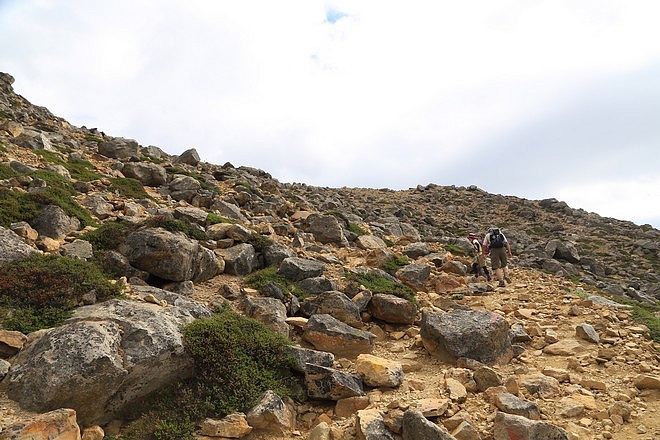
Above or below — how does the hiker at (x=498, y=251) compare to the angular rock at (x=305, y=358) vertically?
above

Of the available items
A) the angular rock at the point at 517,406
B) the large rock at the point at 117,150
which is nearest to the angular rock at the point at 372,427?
the angular rock at the point at 517,406

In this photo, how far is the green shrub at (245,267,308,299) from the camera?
11820 mm

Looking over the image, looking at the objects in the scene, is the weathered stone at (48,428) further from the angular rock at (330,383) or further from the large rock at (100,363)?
the angular rock at (330,383)

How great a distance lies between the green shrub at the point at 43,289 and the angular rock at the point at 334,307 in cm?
465

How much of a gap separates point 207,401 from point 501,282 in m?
12.9

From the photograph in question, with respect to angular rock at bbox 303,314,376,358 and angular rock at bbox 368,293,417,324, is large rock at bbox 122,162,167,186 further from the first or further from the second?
angular rock at bbox 303,314,376,358

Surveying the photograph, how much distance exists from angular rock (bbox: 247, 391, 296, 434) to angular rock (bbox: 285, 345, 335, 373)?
41.3 inches

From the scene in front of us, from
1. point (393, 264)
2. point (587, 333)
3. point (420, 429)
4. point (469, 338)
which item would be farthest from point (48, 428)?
point (393, 264)

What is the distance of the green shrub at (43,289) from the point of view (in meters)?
7.62

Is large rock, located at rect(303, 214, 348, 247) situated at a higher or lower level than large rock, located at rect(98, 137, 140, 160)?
lower

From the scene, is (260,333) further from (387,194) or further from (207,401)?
(387,194)

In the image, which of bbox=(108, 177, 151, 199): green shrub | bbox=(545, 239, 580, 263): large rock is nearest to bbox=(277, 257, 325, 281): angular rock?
bbox=(108, 177, 151, 199): green shrub

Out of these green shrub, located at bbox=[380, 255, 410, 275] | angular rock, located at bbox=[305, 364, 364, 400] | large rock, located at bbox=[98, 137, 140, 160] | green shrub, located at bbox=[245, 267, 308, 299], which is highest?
large rock, located at bbox=[98, 137, 140, 160]

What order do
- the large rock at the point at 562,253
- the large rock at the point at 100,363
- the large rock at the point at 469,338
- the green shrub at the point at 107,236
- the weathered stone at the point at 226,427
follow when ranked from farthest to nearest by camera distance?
the large rock at the point at 562,253 → the green shrub at the point at 107,236 → the large rock at the point at 469,338 → the weathered stone at the point at 226,427 → the large rock at the point at 100,363
